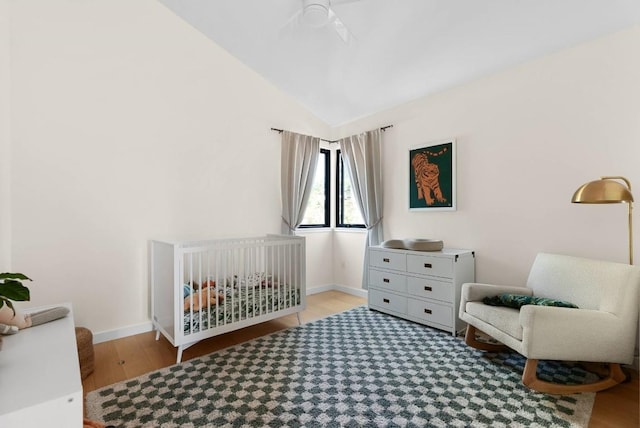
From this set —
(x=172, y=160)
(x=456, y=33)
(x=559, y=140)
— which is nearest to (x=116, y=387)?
(x=172, y=160)

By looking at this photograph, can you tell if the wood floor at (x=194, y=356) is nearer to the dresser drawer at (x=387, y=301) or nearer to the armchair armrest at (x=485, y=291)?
the dresser drawer at (x=387, y=301)

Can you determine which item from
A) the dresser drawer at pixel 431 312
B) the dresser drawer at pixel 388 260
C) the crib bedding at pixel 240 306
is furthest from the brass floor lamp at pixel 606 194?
the crib bedding at pixel 240 306

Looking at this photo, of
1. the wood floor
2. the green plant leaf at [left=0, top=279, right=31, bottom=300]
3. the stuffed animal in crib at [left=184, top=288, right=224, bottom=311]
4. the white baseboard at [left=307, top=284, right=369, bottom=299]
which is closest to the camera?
the green plant leaf at [left=0, top=279, right=31, bottom=300]

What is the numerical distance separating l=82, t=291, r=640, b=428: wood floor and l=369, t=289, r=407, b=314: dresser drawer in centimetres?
47

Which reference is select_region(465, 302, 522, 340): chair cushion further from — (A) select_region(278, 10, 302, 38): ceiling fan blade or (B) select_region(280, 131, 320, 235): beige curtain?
(A) select_region(278, 10, 302, 38): ceiling fan blade

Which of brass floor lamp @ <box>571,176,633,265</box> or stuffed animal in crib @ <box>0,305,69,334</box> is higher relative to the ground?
brass floor lamp @ <box>571,176,633,265</box>

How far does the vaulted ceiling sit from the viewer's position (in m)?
2.06

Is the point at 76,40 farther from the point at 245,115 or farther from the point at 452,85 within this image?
the point at 452,85

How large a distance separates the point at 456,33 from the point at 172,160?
2.70 m

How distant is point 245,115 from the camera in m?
3.40

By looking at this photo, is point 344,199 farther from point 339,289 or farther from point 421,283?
point 421,283

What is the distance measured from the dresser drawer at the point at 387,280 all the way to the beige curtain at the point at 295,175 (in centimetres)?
114

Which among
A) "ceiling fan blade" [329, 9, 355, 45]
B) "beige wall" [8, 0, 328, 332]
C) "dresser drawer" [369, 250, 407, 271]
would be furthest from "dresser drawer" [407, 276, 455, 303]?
"ceiling fan blade" [329, 9, 355, 45]

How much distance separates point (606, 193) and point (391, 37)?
1906 millimetres
